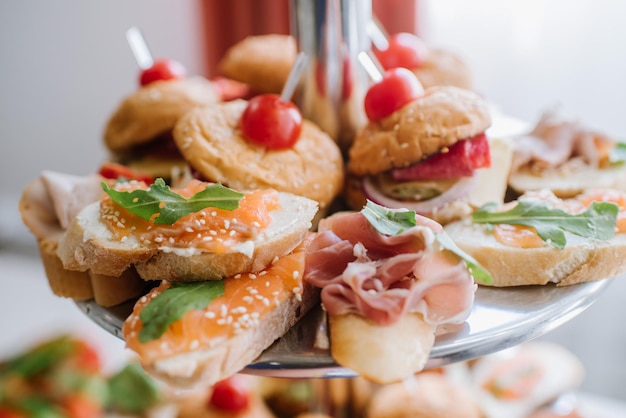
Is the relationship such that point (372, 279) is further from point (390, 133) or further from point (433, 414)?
point (433, 414)

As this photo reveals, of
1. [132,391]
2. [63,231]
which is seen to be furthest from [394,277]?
[132,391]

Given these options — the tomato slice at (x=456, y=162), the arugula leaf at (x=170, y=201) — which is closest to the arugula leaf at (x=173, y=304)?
the arugula leaf at (x=170, y=201)

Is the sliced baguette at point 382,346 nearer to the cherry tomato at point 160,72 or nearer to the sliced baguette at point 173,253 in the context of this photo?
the sliced baguette at point 173,253

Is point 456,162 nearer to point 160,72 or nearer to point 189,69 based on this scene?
point 160,72

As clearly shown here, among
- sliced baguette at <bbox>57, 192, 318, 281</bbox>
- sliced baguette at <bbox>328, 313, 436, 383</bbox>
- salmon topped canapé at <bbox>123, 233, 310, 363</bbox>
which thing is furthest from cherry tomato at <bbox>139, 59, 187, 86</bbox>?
sliced baguette at <bbox>328, 313, 436, 383</bbox>

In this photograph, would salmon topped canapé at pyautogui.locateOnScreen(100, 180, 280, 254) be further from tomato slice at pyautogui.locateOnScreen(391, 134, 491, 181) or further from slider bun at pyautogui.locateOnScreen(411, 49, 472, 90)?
slider bun at pyautogui.locateOnScreen(411, 49, 472, 90)

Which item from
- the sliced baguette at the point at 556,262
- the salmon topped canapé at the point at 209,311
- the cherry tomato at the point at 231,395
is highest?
the salmon topped canapé at the point at 209,311
